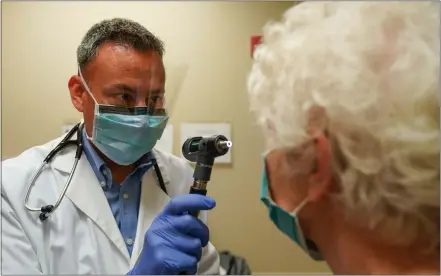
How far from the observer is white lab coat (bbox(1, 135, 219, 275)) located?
0.90m

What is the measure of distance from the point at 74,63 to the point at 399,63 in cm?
88

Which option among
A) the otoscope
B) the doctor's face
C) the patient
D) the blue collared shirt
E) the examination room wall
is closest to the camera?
the patient

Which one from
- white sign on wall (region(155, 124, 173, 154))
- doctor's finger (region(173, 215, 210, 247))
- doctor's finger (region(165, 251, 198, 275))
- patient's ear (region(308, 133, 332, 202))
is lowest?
doctor's finger (region(165, 251, 198, 275))

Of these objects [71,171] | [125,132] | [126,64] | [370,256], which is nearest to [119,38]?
[126,64]

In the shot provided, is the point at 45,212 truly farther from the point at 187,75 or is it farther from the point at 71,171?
the point at 187,75

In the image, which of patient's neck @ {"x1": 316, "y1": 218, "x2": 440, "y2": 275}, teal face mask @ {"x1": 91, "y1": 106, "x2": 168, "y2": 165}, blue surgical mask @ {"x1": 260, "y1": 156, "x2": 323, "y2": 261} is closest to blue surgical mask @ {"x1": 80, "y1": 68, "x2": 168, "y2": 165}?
teal face mask @ {"x1": 91, "y1": 106, "x2": 168, "y2": 165}

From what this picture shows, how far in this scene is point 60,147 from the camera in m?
1.04

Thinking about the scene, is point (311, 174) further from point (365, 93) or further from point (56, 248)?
point (56, 248)

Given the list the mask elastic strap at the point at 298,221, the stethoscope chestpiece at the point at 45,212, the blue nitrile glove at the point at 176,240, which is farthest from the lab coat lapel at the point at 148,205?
the mask elastic strap at the point at 298,221

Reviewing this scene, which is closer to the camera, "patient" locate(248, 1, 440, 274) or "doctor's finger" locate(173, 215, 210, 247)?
"patient" locate(248, 1, 440, 274)

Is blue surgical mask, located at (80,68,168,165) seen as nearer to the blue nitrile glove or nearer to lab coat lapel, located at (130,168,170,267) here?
lab coat lapel, located at (130,168,170,267)

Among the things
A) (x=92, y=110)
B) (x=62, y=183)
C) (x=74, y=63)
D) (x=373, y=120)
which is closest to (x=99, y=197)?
(x=62, y=183)

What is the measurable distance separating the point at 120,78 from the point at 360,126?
1.88ft

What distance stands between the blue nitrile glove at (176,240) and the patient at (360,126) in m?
0.26
